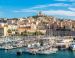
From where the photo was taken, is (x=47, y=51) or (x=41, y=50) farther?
(x=41, y=50)

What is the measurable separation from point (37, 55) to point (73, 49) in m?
4.31

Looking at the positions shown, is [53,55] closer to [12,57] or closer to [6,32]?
[12,57]

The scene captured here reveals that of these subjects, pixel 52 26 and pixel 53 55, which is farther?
pixel 52 26

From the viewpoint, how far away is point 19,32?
4600 cm

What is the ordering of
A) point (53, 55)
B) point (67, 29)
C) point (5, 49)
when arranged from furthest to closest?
point (67, 29)
point (5, 49)
point (53, 55)

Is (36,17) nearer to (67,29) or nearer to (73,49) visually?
(67,29)

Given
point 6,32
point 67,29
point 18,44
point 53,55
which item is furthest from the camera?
point 67,29

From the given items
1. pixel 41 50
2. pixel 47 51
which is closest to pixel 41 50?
pixel 41 50

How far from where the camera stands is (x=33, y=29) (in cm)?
4866

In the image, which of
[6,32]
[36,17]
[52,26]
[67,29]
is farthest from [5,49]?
[36,17]

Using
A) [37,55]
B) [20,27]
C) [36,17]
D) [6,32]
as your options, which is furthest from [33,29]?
[37,55]

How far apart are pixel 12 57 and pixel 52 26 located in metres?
29.8

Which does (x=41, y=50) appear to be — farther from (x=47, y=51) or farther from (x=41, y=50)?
(x=47, y=51)

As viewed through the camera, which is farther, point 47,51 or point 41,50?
point 41,50
